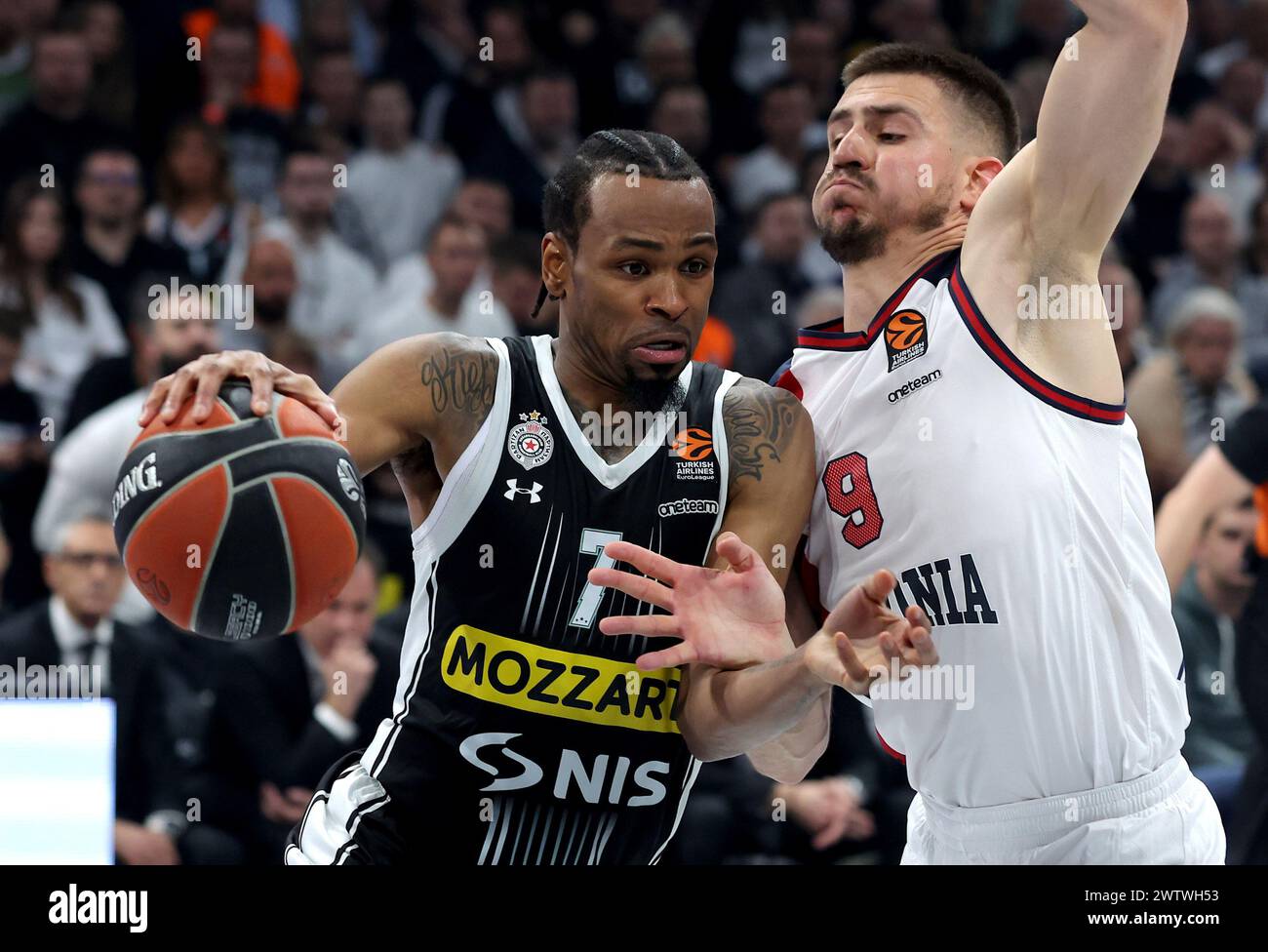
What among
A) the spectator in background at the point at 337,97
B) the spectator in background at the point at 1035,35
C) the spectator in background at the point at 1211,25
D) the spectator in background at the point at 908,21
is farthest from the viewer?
the spectator in background at the point at 1211,25

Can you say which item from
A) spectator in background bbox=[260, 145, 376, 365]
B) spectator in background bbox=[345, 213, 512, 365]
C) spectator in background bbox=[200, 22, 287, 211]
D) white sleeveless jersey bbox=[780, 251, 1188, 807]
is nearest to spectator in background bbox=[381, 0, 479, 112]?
spectator in background bbox=[200, 22, 287, 211]

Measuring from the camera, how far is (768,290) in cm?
831

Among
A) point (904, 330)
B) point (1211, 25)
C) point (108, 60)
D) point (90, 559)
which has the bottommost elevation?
point (90, 559)

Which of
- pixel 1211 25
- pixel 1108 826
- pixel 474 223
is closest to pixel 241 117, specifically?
pixel 474 223

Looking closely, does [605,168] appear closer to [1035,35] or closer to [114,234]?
[114,234]

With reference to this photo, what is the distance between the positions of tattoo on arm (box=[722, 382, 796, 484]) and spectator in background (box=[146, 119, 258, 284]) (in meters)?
4.64

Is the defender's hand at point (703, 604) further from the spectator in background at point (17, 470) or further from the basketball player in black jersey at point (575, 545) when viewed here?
the spectator in background at point (17, 470)

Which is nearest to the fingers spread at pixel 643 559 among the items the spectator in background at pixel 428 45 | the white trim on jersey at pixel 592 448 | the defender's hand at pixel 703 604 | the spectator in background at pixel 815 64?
the defender's hand at pixel 703 604

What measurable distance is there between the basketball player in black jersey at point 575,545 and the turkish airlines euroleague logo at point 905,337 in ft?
0.88

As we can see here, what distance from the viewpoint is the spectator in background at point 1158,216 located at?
30.9ft

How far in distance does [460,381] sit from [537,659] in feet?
2.15

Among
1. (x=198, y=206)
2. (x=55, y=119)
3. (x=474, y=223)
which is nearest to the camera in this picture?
(x=198, y=206)

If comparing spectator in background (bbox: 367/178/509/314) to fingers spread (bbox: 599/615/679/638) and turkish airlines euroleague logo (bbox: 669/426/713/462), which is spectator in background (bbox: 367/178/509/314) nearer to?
turkish airlines euroleague logo (bbox: 669/426/713/462)

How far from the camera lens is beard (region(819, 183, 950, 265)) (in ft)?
12.7
